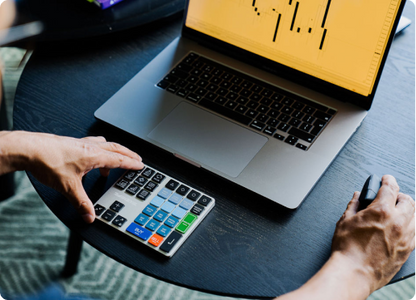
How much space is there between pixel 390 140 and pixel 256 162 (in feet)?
1.01

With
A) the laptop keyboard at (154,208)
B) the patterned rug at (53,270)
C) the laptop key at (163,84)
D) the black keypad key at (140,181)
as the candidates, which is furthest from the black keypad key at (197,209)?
the patterned rug at (53,270)

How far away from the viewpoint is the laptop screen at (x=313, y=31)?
908mm

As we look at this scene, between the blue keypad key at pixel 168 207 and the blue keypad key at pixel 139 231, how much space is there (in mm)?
50

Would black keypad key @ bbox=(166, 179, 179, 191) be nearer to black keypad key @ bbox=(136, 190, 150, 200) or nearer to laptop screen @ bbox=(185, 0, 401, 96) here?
black keypad key @ bbox=(136, 190, 150, 200)

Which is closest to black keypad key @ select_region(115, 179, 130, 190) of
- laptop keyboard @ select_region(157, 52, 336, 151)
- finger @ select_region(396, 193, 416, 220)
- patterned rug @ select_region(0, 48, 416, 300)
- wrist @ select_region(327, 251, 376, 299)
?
laptop keyboard @ select_region(157, 52, 336, 151)

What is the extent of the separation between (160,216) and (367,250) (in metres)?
0.35

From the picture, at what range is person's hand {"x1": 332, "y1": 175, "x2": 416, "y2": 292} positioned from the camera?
2.47ft

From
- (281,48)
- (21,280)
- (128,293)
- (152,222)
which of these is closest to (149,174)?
(152,222)

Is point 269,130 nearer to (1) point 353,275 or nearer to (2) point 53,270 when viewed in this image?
(1) point 353,275

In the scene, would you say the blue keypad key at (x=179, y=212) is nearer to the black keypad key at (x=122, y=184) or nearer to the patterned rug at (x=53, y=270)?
the black keypad key at (x=122, y=184)

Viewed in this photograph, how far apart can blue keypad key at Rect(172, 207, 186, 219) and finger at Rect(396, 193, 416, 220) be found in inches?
14.8

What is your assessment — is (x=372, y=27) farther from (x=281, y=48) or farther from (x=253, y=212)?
(x=253, y=212)

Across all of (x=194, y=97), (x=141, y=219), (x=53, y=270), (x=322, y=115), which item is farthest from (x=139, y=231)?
(x=53, y=270)

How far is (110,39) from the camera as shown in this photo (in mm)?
1170
